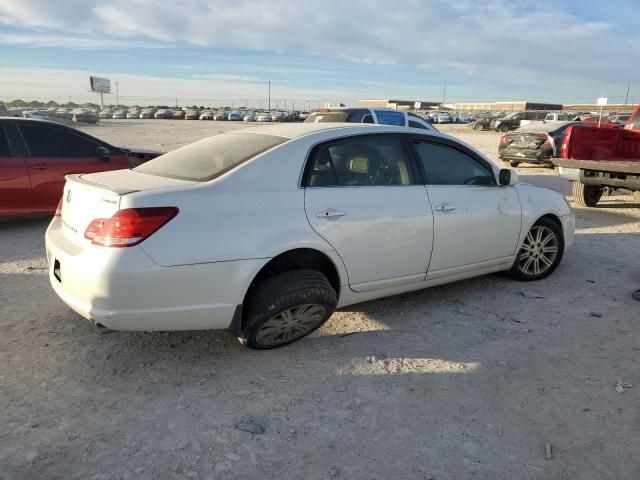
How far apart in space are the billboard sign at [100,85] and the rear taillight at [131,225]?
89892mm

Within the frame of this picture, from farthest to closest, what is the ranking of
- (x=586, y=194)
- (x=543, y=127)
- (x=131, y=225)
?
(x=543, y=127)
(x=586, y=194)
(x=131, y=225)

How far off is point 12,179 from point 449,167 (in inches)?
215

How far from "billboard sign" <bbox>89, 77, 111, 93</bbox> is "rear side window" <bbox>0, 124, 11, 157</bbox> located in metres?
85.1

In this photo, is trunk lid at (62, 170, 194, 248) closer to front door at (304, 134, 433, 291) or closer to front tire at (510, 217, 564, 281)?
front door at (304, 134, 433, 291)

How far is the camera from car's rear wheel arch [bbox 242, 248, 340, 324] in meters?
3.44

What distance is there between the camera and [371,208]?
371cm

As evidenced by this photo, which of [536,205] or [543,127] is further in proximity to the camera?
[543,127]

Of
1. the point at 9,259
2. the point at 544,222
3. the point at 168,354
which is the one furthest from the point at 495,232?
the point at 9,259

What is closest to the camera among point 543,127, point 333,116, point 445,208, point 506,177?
point 445,208

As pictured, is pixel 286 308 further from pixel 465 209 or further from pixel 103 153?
pixel 103 153

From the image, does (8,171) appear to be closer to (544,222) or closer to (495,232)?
(495,232)

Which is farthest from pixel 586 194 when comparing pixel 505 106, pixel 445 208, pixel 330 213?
pixel 505 106

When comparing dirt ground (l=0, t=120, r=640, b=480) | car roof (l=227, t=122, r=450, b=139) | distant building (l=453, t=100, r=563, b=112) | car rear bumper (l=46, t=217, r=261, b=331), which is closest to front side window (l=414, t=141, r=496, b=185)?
car roof (l=227, t=122, r=450, b=139)

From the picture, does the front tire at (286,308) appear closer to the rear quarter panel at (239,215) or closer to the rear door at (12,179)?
the rear quarter panel at (239,215)
